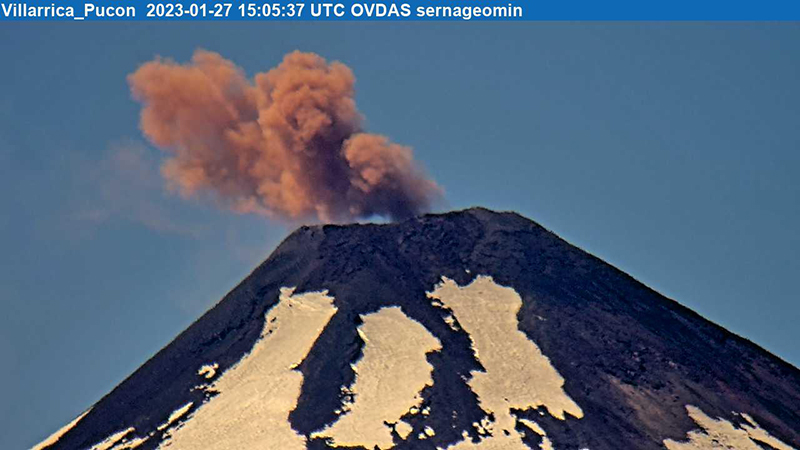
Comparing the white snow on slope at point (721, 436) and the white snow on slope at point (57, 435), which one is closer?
the white snow on slope at point (721, 436)

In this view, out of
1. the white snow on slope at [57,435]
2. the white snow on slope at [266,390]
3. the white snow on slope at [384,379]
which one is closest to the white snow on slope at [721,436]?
the white snow on slope at [384,379]

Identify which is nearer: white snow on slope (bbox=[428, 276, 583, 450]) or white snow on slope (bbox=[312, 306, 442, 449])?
white snow on slope (bbox=[312, 306, 442, 449])

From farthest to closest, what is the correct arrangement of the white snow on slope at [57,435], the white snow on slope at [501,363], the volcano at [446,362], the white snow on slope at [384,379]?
the white snow on slope at [57,435]
the white snow on slope at [501,363]
the volcano at [446,362]
the white snow on slope at [384,379]

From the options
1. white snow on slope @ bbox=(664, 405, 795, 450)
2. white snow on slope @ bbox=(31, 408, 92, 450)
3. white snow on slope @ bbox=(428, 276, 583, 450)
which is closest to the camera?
white snow on slope @ bbox=(428, 276, 583, 450)

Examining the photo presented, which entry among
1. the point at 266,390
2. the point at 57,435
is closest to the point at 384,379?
the point at 266,390

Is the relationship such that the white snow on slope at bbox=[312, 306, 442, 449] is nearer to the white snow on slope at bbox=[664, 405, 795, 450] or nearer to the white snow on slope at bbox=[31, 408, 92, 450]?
the white snow on slope at bbox=[664, 405, 795, 450]

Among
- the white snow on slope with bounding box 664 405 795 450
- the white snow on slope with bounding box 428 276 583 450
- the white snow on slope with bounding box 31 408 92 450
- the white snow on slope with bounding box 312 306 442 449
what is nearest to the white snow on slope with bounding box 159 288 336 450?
the white snow on slope with bounding box 312 306 442 449

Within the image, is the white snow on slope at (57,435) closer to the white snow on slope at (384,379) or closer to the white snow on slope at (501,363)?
the white snow on slope at (384,379)
